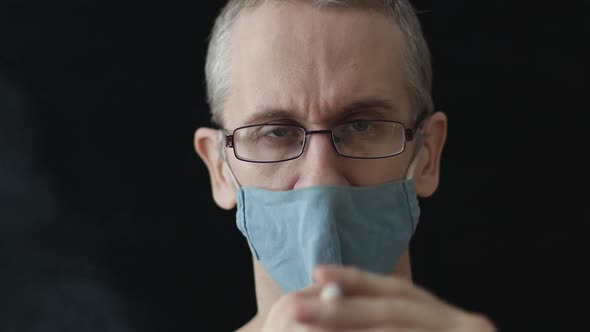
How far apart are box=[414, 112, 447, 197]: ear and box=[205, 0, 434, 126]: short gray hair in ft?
0.17

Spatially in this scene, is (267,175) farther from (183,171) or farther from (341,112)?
(183,171)

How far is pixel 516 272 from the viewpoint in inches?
119

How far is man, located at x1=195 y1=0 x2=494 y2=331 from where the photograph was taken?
2.10 meters

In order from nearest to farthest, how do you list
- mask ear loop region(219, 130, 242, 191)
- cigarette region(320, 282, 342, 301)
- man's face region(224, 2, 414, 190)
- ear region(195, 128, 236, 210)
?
cigarette region(320, 282, 342, 301)
man's face region(224, 2, 414, 190)
mask ear loop region(219, 130, 242, 191)
ear region(195, 128, 236, 210)

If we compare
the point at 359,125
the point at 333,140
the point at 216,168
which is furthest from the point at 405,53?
the point at 216,168

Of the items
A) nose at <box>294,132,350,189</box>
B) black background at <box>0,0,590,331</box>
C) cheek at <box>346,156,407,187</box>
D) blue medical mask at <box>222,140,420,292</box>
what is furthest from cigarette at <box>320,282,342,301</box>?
black background at <box>0,0,590,331</box>

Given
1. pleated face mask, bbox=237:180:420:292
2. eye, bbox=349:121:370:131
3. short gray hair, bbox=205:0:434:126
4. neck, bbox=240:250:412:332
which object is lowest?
neck, bbox=240:250:412:332

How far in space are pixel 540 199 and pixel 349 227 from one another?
131 cm

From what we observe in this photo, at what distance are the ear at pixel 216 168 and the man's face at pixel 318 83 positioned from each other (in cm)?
14

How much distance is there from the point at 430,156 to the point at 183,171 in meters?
1.14

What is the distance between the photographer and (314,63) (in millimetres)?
2178

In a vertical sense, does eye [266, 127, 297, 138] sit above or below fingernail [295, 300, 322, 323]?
above

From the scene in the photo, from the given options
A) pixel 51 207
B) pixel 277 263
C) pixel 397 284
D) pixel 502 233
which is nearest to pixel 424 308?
pixel 397 284

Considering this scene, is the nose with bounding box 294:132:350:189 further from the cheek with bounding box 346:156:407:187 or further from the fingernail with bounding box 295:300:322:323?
the fingernail with bounding box 295:300:322:323
